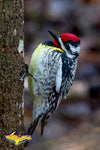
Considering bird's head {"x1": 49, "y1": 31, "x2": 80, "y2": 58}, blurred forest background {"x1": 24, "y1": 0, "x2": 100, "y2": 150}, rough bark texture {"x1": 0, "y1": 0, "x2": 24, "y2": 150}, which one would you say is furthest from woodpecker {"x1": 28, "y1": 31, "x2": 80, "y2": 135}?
blurred forest background {"x1": 24, "y1": 0, "x2": 100, "y2": 150}

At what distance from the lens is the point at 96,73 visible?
7.77 m

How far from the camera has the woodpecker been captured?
3408 mm

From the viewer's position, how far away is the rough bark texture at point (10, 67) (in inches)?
109

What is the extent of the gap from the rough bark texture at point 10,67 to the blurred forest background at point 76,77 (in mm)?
2071

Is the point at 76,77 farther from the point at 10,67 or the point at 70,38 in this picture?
the point at 10,67

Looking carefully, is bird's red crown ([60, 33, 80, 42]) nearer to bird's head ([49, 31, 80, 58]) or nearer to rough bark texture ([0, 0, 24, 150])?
bird's head ([49, 31, 80, 58])

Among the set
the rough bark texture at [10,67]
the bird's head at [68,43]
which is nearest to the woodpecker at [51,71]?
the bird's head at [68,43]

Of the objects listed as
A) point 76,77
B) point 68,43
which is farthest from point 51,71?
point 76,77

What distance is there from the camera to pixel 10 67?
286cm

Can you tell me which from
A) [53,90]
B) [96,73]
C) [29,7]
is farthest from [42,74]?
[29,7]

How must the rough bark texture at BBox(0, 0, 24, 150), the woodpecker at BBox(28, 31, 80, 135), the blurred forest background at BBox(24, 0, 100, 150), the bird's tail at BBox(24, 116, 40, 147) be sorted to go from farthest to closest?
the blurred forest background at BBox(24, 0, 100, 150)
the bird's tail at BBox(24, 116, 40, 147)
the woodpecker at BBox(28, 31, 80, 135)
the rough bark texture at BBox(0, 0, 24, 150)

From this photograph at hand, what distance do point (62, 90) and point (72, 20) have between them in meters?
6.93

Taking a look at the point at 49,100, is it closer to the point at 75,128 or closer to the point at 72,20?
the point at 75,128

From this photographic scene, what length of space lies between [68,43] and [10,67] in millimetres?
819
